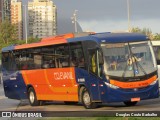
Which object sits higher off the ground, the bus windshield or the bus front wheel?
the bus windshield

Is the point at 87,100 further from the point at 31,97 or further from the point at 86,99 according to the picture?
the point at 31,97

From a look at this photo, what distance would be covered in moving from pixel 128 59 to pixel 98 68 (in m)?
1.15

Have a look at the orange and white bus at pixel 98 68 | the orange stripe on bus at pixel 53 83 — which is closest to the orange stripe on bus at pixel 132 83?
the orange and white bus at pixel 98 68

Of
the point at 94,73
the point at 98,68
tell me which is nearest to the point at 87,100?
the point at 94,73

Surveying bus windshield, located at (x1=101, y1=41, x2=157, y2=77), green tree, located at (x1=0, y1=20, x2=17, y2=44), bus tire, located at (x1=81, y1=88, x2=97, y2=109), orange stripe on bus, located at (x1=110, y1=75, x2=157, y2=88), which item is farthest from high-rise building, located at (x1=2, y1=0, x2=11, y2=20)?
orange stripe on bus, located at (x1=110, y1=75, x2=157, y2=88)

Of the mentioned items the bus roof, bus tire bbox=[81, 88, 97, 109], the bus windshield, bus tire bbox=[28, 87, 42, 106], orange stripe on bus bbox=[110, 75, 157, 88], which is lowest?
bus tire bbox=[28, 87, 42, 106]

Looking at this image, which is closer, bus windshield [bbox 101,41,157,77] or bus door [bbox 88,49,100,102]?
bus windshield [bbox 101,41,157,77]

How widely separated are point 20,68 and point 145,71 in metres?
8.59

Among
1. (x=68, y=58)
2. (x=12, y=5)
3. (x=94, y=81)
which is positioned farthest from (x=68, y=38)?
(x=12, y=5)

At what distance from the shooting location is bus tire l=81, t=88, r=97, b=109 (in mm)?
18938

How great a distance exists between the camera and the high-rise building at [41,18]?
110750mm

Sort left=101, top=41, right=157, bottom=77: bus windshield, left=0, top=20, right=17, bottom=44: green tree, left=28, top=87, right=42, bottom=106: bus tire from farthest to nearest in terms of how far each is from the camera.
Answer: left=0, top=20, right=17, bottom=44: green tree < left=28, top=87, right=42, bottom=106: bus tire < left=101, top=41, right=157, bottom=77: bus windshield

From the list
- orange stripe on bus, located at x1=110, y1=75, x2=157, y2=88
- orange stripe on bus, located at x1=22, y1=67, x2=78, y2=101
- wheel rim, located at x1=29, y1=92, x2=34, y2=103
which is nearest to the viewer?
orange stripe on bus, located at x1=110, y1=75, x2=157, y2=88

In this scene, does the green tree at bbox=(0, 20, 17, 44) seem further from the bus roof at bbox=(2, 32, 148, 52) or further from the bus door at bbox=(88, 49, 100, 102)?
the bus door at bbox=(88, 49, 100, 102)
